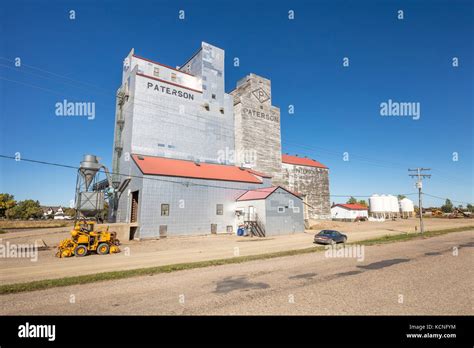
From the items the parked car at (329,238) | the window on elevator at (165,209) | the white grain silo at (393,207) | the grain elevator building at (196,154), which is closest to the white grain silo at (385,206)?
the white grain silo at (393,207)

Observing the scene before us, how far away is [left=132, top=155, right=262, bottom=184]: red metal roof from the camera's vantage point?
2927cm

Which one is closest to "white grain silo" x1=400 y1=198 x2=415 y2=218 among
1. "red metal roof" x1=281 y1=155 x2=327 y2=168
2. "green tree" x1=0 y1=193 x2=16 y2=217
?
"red metal roof" x1=281 y1=155 x2=327 y2=168

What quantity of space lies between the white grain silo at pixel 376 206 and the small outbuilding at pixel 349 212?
9195mm

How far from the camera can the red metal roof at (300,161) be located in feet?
173

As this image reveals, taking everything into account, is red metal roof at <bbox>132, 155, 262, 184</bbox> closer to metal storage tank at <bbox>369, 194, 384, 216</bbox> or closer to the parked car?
the parked car

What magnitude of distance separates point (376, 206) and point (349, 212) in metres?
15.5

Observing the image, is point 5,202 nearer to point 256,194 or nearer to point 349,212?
point 256,194

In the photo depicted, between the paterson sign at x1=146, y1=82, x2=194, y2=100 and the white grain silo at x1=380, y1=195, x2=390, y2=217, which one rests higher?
the paterson sign at x1=146, y1=82, x2=194, y2=100

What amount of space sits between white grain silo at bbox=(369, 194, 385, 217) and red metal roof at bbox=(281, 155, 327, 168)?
33080 mm

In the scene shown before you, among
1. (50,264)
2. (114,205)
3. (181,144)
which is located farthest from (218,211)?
(50,264)
